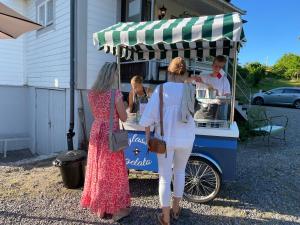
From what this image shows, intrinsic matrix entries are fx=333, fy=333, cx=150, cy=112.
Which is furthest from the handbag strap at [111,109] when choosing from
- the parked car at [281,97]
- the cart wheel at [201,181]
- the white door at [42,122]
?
the parked car at [281,97]

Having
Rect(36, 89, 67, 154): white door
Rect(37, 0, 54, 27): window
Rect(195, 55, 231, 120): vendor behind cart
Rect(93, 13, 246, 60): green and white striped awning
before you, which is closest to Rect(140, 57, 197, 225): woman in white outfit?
Rect(93, 13, 246, 60): green and white striped awning

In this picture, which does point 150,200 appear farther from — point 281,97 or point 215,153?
point 281,97

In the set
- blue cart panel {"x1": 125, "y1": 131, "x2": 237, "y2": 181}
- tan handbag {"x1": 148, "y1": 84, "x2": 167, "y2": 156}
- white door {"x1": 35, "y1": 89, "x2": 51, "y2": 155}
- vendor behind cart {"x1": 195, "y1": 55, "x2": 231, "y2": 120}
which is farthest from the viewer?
white door {"x1": 35, "y1": 89, "x2": 51, "y2": 155}

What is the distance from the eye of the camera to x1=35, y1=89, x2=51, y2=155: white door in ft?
33.1

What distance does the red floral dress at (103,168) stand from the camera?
3.95 m

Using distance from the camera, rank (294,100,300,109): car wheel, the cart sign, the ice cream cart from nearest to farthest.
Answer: the ice cream cart
the cart sign
(294,100,300,109): car wheel

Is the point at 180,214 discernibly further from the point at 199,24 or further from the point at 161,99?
the point at 199,24

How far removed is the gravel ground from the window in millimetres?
4792

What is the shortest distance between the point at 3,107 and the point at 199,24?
875cm

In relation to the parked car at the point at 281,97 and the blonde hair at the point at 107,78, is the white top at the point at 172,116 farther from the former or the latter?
the parked car at the point at 281,97

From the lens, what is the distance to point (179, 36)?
4.63 metres

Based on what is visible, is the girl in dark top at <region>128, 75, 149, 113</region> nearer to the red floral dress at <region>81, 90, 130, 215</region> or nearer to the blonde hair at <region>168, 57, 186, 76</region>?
the red floral dress at <region>81, 90, 130, 215</region>

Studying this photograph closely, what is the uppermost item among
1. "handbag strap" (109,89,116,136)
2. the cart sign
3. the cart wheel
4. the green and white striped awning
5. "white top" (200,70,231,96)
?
the green and white striped awning

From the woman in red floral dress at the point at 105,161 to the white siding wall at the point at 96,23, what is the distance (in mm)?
4420
